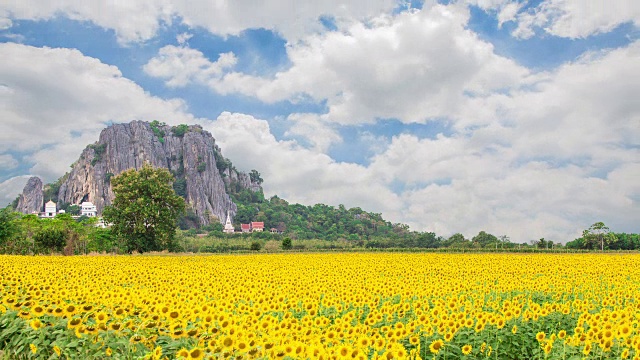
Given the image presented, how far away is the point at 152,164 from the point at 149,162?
1.58 m

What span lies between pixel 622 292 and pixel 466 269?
986cm

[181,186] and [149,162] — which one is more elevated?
[149,162]

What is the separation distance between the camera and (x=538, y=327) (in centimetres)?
968

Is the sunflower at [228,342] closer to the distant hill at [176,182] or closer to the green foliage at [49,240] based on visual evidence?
the green foliage at [49,240]

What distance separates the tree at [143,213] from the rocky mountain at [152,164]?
114653 millimetres

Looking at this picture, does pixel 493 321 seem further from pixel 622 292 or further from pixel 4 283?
pixel 4 283

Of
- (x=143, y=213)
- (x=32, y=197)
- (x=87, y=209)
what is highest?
(x=32, y=197)

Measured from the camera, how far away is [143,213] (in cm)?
4703

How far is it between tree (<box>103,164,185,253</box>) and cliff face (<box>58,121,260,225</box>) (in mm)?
115181

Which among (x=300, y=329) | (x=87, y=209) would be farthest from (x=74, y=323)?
(x=87, y=209)

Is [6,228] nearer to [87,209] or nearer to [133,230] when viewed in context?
[133,230]

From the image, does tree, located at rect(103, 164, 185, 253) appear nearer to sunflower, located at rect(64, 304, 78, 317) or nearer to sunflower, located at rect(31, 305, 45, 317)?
sunflower, located at rect(31, 305, 45, 317)

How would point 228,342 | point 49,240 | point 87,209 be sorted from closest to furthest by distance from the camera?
point 228,342 → point 49,240 → point 87,209

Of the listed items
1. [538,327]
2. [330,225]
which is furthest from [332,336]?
[330,225]
